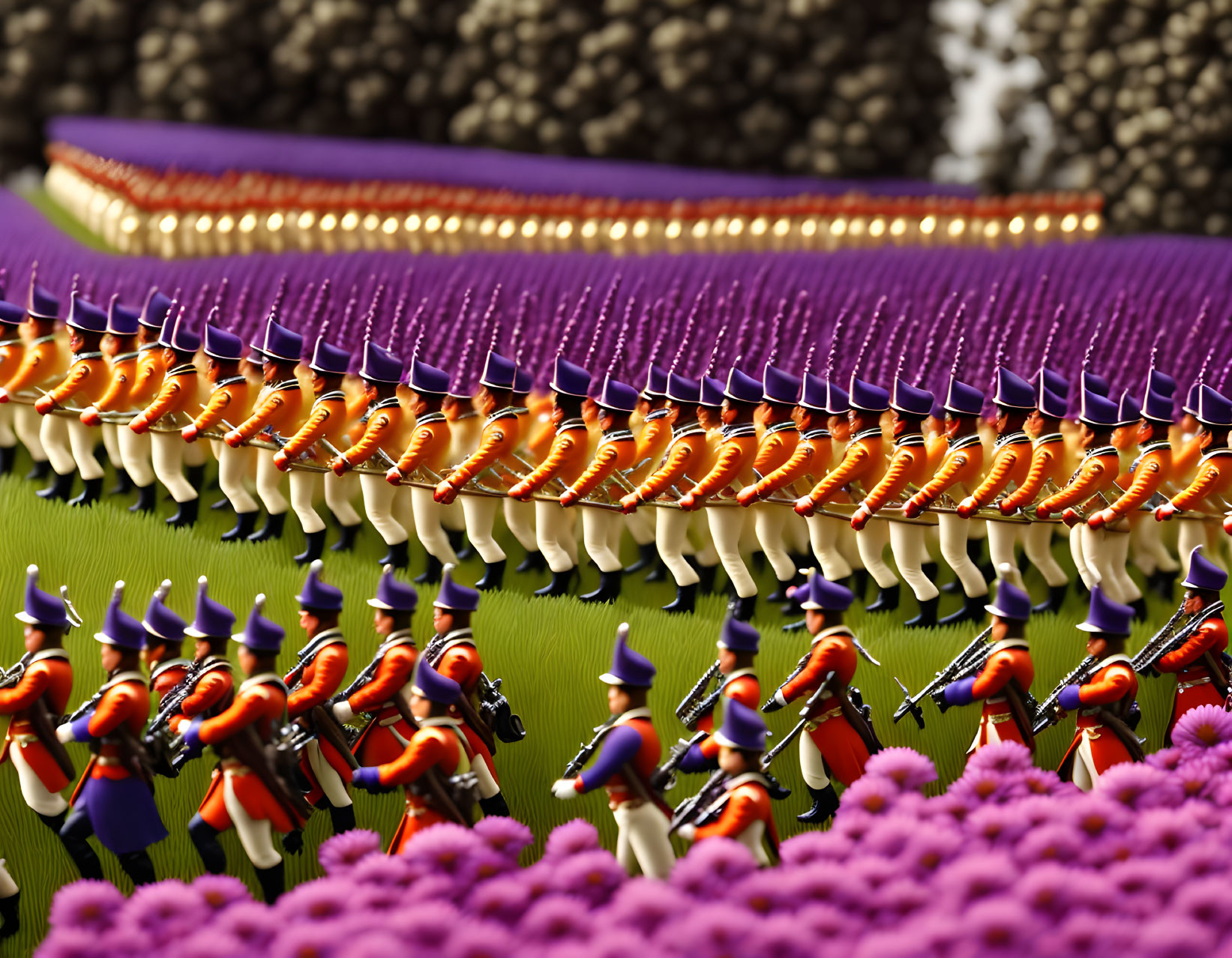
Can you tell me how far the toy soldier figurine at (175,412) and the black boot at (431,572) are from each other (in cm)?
132

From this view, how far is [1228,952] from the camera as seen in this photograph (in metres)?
3.70

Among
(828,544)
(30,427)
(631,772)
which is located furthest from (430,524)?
(631,772)

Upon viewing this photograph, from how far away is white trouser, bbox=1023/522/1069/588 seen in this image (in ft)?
24.0

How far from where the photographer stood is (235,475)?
26.0 ft

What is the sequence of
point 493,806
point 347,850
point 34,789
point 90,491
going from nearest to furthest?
point 347,850 < point 34,789 < point 493,806 < point 90,491

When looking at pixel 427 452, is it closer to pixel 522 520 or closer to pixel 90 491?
pixel 522 520

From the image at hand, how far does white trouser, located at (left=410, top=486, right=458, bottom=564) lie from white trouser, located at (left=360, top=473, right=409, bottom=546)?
106mm

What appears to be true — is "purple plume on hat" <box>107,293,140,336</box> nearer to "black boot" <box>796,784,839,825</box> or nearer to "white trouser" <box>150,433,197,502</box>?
"white trouser" <box>150,433,197,502</box>

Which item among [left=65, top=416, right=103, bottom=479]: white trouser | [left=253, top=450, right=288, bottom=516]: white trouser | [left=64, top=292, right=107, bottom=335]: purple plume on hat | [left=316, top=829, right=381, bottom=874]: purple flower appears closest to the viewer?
[left=316, top=829, right=381, bottom=874]: purple flower

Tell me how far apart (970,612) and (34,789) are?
4.35 metres

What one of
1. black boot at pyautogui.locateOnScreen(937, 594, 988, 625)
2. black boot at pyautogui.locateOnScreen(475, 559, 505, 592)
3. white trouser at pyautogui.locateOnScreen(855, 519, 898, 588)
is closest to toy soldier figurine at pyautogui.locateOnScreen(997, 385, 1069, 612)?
black boot at pyautogui.locateOnScreen(937, 594, 988, 625)

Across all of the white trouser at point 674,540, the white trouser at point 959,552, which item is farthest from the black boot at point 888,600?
the white trouser at point 674,540

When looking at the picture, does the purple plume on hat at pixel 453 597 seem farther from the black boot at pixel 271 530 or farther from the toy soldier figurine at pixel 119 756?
the black boot at pixel 271 530

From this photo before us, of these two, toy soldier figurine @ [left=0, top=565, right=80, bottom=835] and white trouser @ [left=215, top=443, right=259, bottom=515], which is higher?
white trouser @ [left=215, top=443, right=259, bottom=515]
